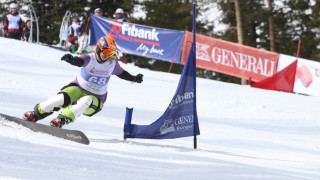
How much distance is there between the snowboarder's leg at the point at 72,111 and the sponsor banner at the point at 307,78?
10.4 m

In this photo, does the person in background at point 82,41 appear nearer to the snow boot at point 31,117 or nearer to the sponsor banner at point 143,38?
the sponsor banner at point 143,38

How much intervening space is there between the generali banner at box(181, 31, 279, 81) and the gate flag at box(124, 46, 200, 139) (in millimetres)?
9968

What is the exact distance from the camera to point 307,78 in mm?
15312

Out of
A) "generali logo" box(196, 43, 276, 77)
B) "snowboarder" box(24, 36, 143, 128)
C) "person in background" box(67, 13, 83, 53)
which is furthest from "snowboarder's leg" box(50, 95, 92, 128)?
"person in background" box(67, 13, 83, 53)

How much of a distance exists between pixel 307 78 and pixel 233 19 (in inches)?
774

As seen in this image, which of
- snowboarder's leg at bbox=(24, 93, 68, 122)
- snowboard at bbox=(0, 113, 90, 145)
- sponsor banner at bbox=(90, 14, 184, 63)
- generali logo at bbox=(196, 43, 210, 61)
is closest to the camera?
snowboard at bbox=(0, 113, 90, 145)

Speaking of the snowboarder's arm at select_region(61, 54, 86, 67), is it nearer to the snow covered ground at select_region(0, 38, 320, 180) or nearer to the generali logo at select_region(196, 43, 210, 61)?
the snow covered ground at select_region(0, 38, 320, 180)

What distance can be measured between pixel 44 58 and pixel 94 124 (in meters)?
9.03

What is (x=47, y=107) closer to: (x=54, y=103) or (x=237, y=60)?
(x=54, y=103)

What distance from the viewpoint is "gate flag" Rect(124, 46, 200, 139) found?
6.35 metres

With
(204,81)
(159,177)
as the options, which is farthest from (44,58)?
(159,177)

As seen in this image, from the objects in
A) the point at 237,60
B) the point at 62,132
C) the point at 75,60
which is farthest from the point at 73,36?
the point at 62,132

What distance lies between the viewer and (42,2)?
44594mm

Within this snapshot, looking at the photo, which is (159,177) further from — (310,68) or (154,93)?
(310,68)
